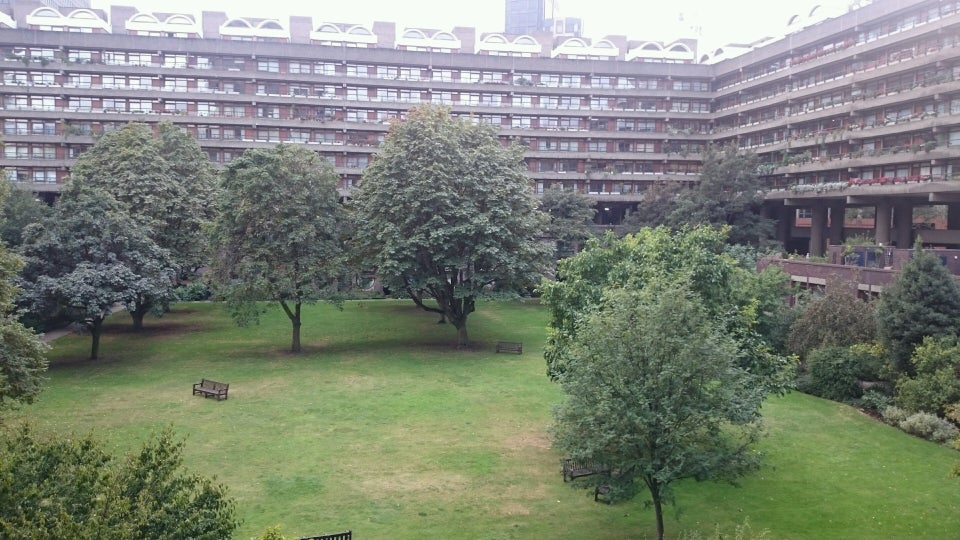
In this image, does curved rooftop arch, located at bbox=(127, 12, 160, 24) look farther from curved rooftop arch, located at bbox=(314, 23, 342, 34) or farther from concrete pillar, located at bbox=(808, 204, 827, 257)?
concrete pillar, located at bbox=(808, 204, 827, 257)

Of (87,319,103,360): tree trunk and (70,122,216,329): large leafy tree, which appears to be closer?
(87,319,103,360): tree trunk

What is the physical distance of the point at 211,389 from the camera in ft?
100

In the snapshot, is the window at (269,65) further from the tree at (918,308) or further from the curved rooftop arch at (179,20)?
Result: the tree at (918,308)

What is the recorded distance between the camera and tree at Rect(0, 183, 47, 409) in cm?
2139

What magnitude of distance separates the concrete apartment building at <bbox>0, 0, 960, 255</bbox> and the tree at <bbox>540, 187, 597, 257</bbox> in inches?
289

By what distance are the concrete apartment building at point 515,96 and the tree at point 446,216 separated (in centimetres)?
2739

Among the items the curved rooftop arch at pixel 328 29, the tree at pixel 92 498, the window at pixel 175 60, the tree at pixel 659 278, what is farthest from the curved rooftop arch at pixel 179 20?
the tree at pixel 92 498

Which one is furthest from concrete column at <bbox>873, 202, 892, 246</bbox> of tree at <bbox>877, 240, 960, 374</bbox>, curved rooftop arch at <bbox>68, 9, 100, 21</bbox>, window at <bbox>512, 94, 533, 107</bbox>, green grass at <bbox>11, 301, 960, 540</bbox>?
curved rooftop arch at <bbox>68, 9, 100, 21</bbox>

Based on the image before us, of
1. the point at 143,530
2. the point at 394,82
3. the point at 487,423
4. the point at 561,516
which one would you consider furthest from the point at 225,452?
the point at 394,82

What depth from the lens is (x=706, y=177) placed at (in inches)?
2403

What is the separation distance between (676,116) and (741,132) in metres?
8.54

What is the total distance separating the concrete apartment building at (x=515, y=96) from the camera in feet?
188

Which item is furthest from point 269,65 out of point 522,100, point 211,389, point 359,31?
point 211,389

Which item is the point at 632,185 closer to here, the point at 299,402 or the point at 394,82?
the point at 394,82
